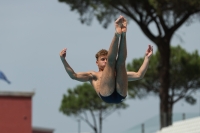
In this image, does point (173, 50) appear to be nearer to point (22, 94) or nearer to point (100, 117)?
point (22, 94)

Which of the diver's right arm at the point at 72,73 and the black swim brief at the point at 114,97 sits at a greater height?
the diver's right arm at the point at 72,73

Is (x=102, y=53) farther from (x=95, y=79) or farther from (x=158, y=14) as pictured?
(x=158, y=14)

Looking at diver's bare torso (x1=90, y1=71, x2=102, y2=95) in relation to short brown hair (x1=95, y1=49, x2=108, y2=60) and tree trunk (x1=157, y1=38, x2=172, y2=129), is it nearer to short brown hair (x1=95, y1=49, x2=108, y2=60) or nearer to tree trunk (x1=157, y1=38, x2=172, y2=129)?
short brown hair (x1=95, y1=49, x2=108, y2=60)

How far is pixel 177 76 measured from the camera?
3828cm

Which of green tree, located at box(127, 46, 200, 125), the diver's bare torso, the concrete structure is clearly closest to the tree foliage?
green tree, located at box(127, 46, 200, 125)

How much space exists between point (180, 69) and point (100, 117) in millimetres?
16542

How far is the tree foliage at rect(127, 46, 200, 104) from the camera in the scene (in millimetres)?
37938

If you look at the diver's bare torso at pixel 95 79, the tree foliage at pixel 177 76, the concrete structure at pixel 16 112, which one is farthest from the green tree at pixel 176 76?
the diver's bare torso at pixel 95 79

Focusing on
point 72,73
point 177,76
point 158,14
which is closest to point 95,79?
point 72,73

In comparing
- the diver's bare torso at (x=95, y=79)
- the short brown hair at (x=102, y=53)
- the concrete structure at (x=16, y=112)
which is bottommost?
the diver's bare torso at (x=95, y=79)

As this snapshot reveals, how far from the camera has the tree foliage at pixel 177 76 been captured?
37.9 m

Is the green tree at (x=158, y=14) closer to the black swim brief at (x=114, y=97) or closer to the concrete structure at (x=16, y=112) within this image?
the concrete structure at (x=16, y=112)

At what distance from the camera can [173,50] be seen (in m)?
40.2

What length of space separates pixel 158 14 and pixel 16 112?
7.69 meters
